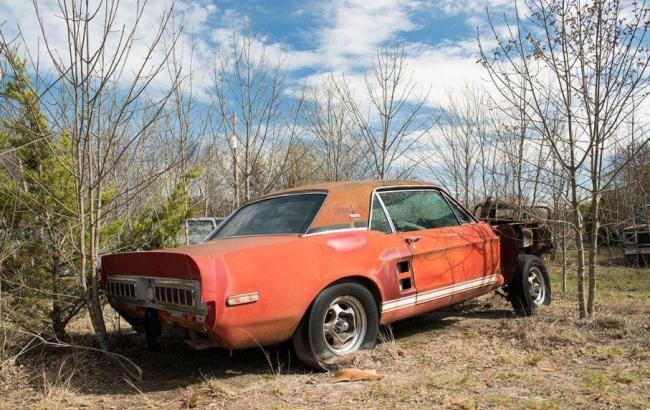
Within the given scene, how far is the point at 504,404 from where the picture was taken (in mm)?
3297

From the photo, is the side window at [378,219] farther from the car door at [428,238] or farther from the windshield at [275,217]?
the windshield at [275,217]

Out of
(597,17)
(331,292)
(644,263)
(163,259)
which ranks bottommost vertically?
(644,263)

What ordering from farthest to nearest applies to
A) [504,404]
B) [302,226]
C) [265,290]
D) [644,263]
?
[644,263] → [302,226] → [265,290] → [504,404]

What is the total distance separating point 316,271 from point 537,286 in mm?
3550

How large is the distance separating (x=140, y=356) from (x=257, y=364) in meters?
1.17

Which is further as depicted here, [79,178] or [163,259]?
[79,178]

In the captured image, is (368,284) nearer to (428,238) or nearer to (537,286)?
(428,238)

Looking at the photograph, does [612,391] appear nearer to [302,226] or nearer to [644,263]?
[302,226]

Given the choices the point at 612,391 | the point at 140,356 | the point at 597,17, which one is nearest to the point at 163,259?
the point at 140,356

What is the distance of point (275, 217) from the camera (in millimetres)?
4793

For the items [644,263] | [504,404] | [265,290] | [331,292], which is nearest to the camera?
[504,404]

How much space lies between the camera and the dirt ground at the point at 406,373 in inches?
137

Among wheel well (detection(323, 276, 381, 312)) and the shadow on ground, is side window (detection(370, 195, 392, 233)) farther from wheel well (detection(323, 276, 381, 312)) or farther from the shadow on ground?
the shadow on ground

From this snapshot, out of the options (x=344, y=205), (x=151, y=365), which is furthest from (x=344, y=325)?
(x=151, y=365)
